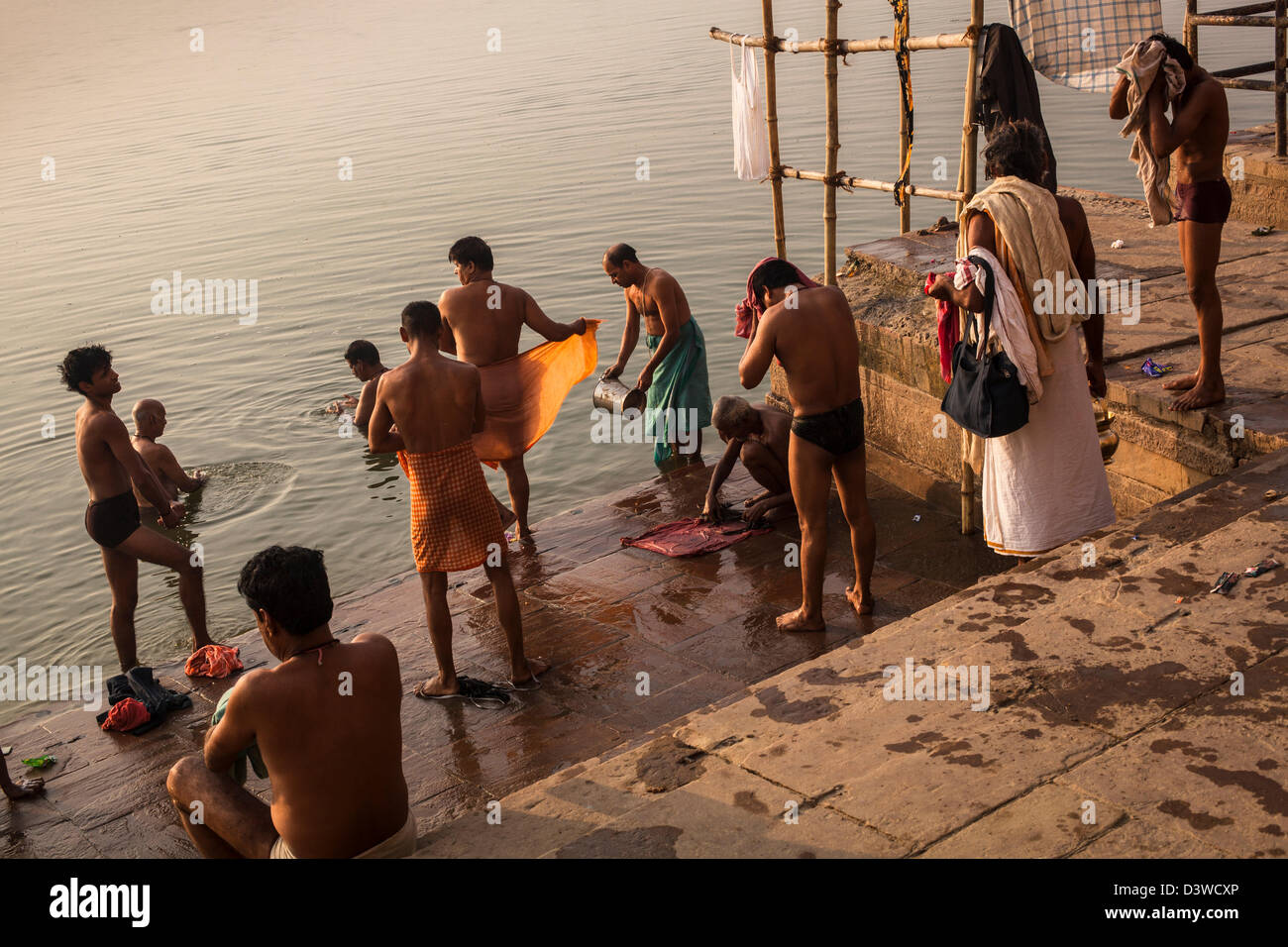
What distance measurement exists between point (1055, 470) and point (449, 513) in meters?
2.74

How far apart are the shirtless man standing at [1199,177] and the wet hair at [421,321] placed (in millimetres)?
3323

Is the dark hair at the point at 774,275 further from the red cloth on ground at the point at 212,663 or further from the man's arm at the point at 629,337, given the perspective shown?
the red cloth on ground at the point at 212,663

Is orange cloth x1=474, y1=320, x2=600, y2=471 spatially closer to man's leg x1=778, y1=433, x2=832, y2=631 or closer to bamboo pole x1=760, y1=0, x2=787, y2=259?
bamboo pole x1=760, y1=0, x2=787, y2=259

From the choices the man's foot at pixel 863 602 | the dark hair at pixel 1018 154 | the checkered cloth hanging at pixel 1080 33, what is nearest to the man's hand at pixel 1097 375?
the dark hair at pixel 1018 154

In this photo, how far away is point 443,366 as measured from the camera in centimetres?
547

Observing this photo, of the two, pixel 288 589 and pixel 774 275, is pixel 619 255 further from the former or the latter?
pixel 288 589

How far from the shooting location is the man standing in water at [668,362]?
26.9 feet

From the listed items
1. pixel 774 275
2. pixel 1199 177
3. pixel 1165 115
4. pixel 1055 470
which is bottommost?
pixel 1055 470

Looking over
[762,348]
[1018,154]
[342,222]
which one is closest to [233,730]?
[762,348]

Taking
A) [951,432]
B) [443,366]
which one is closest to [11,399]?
[443,366]

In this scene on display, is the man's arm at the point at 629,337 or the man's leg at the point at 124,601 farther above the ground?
the man's arm at the point at 629,337

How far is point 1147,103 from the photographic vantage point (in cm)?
528

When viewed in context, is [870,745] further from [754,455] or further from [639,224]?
[639,224]

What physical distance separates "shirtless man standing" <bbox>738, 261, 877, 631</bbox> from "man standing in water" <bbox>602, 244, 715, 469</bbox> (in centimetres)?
268
